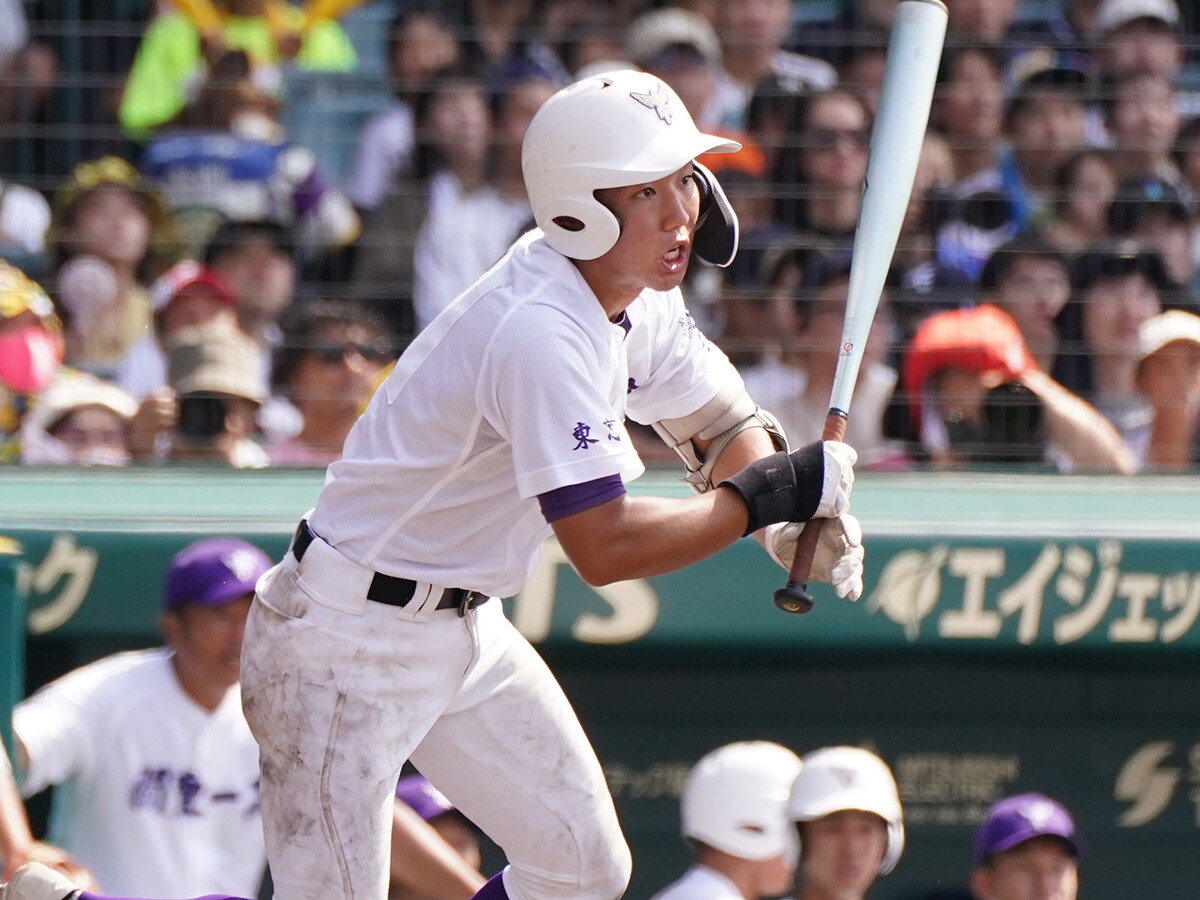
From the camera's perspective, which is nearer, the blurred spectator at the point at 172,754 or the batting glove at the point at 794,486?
the batting glove at the point at 794,486

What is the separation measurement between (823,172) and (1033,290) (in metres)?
0.72

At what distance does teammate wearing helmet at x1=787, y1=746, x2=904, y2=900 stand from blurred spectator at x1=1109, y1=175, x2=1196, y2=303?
1.90 m

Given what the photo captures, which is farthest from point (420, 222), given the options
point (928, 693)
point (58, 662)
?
point (928, 693)

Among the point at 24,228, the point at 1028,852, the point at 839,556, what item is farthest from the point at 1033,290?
the point at 24,228

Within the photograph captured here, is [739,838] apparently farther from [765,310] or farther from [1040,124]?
[1040,124]

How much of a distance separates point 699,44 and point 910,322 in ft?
4.26

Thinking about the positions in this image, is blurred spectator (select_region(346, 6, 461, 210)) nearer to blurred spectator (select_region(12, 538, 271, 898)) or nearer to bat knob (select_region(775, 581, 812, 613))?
blurred spectator (select_region(12, 538, 271, 898))

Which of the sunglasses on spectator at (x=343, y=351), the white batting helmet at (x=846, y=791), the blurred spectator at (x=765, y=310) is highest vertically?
the blurred spectator at (x=765, y=310)

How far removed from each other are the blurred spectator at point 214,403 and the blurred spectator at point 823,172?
1626 mm

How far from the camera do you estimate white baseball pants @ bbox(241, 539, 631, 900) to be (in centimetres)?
308

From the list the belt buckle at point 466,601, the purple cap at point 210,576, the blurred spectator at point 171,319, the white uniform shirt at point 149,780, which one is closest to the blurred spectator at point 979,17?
the blurred spectator at point 171,319

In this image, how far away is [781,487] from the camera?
9.61 feet

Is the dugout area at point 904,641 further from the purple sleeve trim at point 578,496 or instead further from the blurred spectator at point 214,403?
the purple sleeve trim at point 578,496

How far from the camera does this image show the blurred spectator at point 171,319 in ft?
17.5
